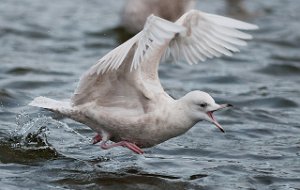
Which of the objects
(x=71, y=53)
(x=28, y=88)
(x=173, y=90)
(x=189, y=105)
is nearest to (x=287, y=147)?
(x=189, y=105)

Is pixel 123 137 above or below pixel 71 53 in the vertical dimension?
below

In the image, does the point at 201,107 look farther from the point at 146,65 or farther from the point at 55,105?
the point at 55,105

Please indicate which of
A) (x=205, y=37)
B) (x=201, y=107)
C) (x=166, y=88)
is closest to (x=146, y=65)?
(x=205, y=37)

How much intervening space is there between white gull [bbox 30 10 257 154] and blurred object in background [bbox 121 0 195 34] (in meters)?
5.26

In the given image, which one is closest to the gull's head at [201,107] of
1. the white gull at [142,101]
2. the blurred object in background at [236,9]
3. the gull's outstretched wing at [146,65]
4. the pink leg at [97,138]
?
the white gull at [142,101]

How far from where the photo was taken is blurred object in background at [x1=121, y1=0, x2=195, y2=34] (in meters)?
13.4

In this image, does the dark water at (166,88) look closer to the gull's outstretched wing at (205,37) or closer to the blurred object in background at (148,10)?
the blurred object in background at (148,10)

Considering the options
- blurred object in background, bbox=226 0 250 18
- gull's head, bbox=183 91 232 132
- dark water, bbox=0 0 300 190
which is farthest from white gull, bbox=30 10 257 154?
blurred object in background, bbox=226 0 250 18

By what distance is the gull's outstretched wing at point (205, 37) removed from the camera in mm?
7621

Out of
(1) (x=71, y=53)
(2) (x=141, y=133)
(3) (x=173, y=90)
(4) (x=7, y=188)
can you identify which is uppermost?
(1) (x=71, y=53)

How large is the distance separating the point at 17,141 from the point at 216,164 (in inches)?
75.0

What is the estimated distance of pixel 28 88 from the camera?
11008mm

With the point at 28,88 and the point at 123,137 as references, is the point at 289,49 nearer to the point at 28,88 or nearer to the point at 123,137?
the point at 28,88

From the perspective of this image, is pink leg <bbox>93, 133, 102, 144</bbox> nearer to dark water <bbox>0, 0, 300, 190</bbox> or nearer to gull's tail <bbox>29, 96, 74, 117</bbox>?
dark water <bbox>0, 0, 300, 190</bbox>
